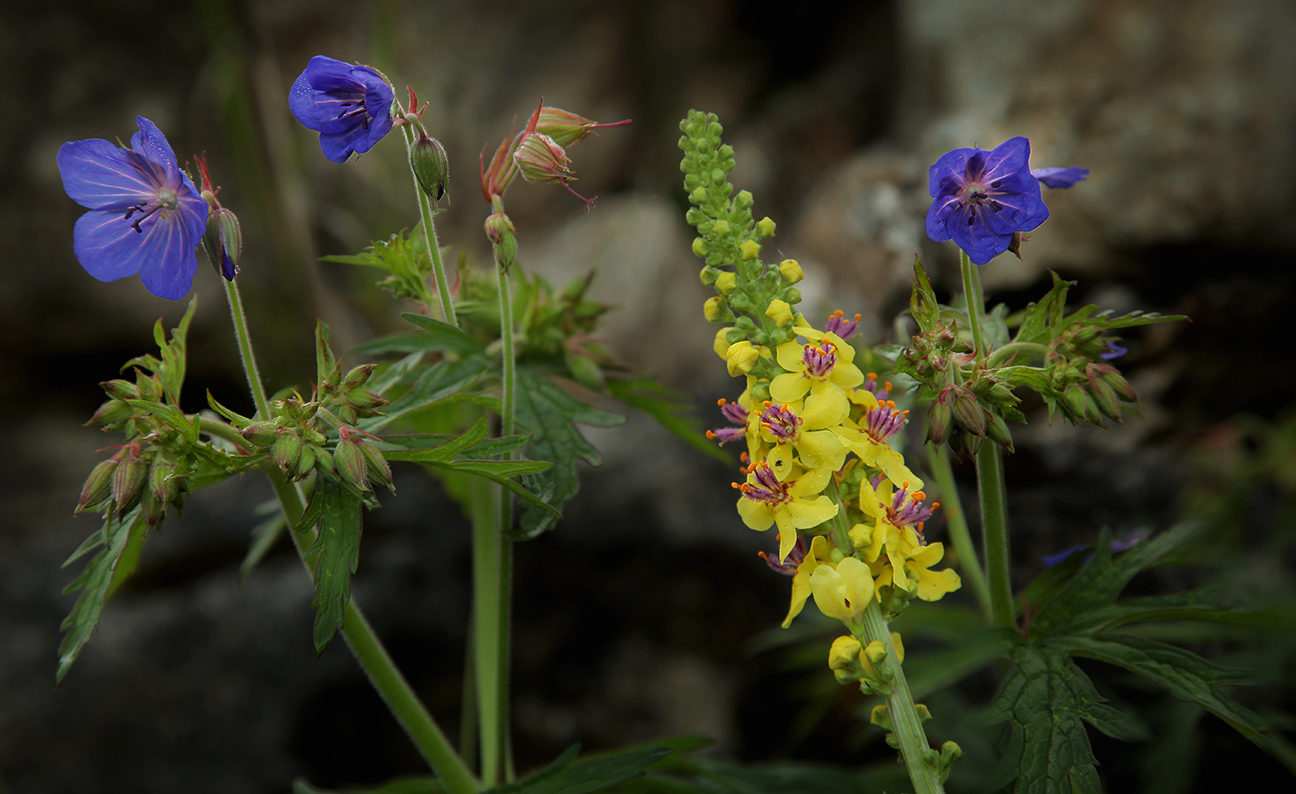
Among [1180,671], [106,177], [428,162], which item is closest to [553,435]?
[428,162]

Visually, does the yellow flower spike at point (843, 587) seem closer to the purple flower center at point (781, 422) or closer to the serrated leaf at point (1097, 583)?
the purple flower center at point (781, 422)

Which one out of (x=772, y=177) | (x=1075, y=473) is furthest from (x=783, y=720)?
(x=772, y=177)

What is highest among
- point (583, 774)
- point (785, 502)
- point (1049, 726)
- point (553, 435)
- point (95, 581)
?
point (553, 435)

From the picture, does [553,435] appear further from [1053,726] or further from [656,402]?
[1053,726]

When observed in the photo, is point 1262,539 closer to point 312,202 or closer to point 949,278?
point 949,278

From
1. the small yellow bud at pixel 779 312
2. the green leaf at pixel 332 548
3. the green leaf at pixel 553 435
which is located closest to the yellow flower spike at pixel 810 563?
the small yellow bud at pixel 779 312
